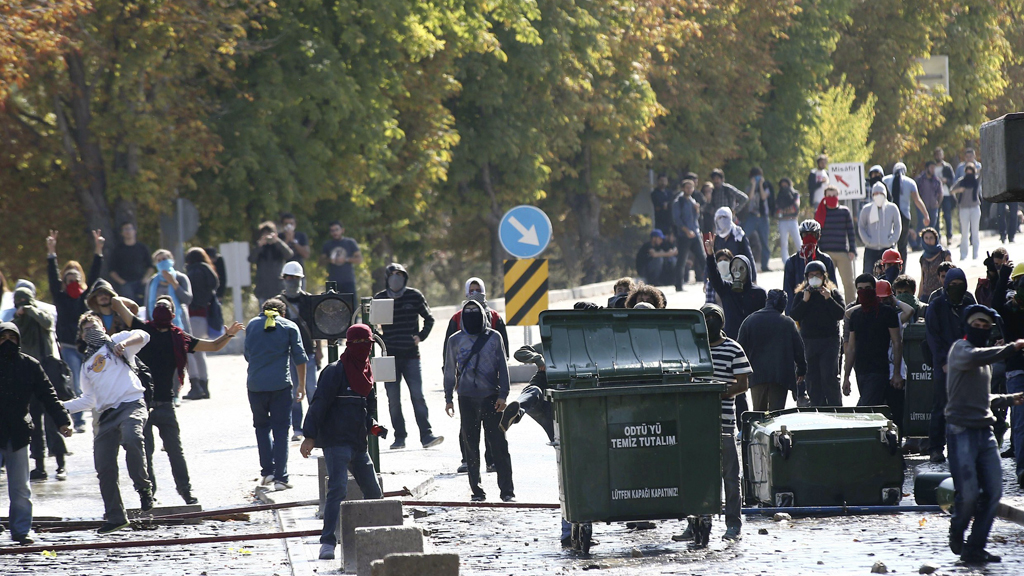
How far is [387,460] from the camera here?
15.3 metres

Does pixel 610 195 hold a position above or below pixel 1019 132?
above

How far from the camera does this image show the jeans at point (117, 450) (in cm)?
1241

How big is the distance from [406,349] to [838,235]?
324 inches

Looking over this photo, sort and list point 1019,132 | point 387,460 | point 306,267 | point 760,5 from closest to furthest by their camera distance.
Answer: point 1019,132 < point 387,460 < point 306,267 < point 760,5

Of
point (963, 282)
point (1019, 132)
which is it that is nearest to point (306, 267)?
point (963, 282)

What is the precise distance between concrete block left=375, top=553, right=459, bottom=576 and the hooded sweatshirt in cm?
498

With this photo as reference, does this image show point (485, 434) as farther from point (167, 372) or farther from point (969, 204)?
point (969, 204)

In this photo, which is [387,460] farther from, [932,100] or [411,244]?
[932,100]

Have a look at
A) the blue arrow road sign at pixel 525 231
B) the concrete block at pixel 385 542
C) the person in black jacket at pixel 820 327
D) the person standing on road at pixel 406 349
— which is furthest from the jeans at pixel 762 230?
the concrete block at pixel 385 542

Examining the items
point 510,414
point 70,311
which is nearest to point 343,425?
point 510,414

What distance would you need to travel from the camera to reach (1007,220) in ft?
115

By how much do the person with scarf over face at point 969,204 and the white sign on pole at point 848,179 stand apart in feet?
11.5

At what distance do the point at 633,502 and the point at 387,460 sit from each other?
17.4 feet

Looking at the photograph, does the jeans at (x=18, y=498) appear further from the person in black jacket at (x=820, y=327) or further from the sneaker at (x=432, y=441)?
the person in black jacket at (x=820, y=327)
